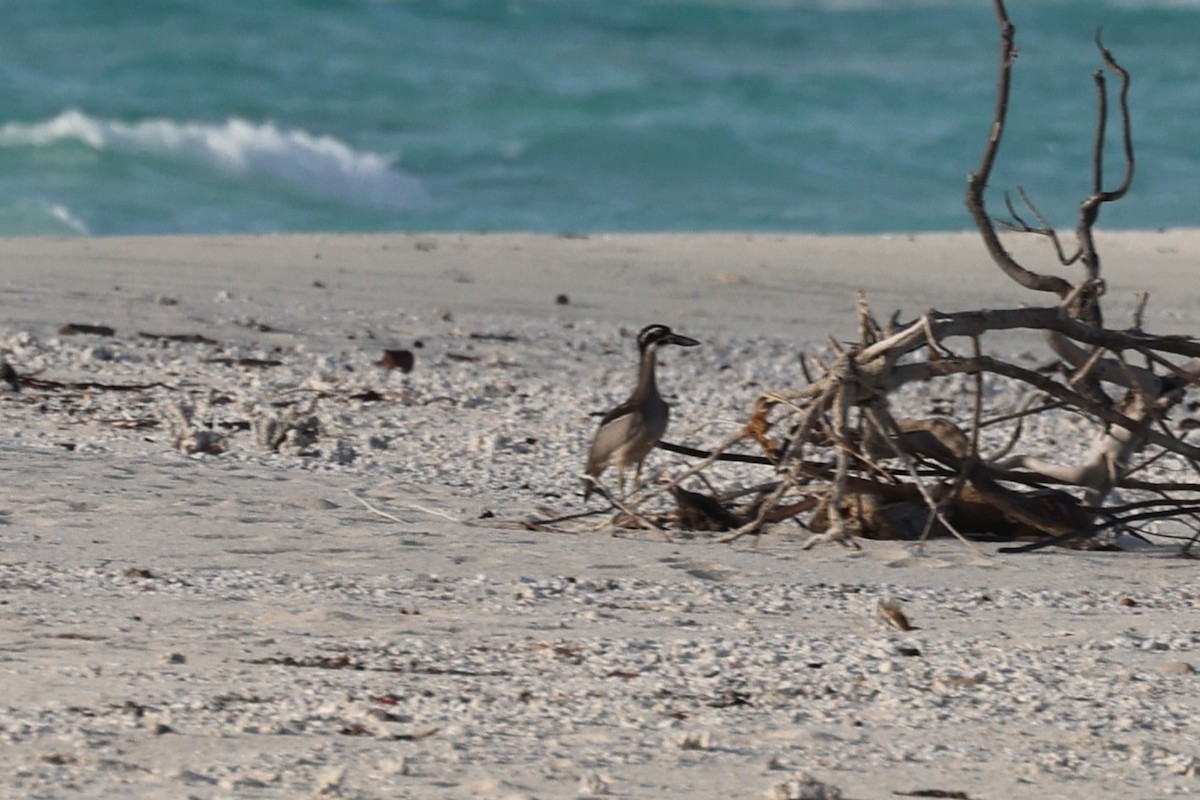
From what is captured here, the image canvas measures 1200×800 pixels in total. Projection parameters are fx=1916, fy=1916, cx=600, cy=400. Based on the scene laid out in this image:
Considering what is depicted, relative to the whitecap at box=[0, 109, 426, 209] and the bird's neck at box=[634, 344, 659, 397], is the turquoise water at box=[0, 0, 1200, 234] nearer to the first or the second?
the whitecap at box=[0, 109, 426, 209]

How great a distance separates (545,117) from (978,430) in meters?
23.6

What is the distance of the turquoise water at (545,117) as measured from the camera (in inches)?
940

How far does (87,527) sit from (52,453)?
1069 mm

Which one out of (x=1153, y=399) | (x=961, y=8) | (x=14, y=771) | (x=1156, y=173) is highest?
(x=961, y=8)

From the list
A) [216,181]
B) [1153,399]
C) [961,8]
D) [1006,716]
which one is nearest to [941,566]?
[1153,399]

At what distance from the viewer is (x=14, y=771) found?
275cm

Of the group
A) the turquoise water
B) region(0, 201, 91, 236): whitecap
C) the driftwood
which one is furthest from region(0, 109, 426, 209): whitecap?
the driftwood

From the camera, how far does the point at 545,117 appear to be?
2830 centimetres

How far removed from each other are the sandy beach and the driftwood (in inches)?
5.6

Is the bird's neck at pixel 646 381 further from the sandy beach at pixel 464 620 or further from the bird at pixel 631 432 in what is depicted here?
the sandy beach at pixel 464 620

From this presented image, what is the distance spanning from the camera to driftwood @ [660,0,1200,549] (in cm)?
493

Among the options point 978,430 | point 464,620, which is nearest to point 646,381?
point 978,430

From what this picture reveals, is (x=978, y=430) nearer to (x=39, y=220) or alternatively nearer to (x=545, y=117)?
(x=39, y=220)

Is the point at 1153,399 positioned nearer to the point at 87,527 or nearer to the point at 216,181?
the point at 87,527
